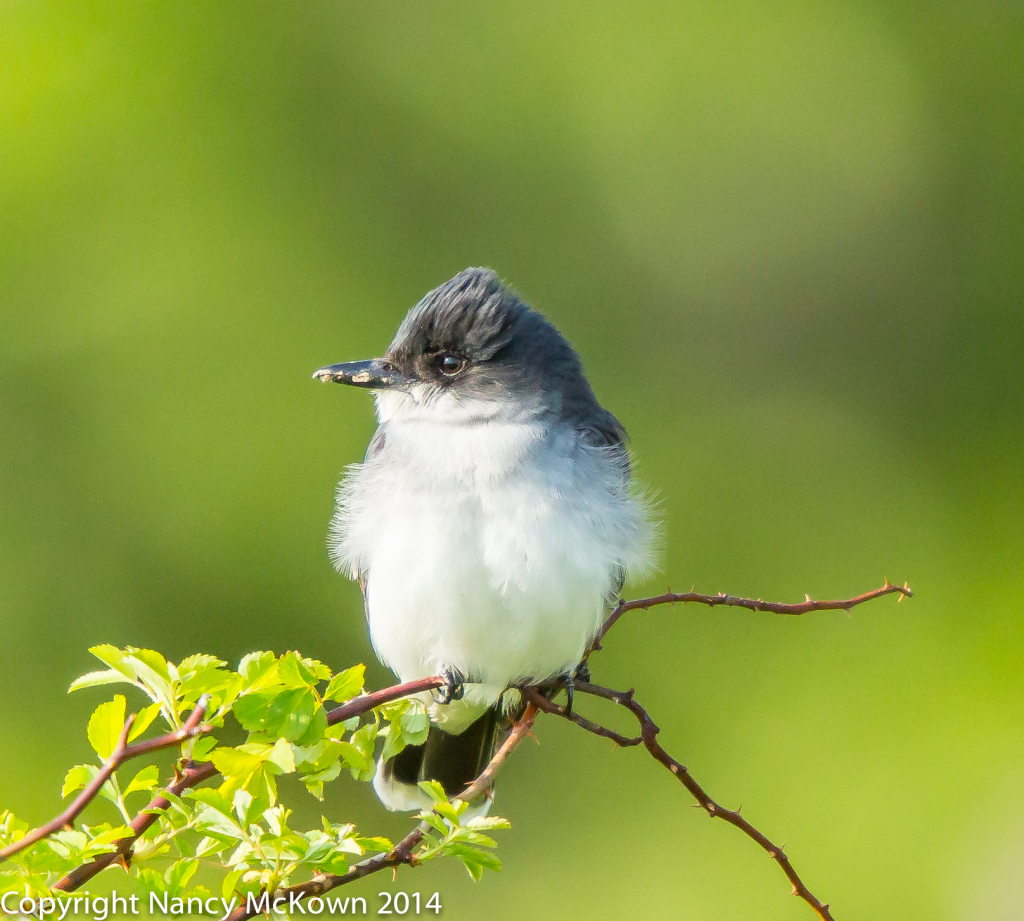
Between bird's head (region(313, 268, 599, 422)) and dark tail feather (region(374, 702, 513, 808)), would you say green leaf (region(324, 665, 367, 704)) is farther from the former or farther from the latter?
dark tail feather (region(374, 702, 513, 808))

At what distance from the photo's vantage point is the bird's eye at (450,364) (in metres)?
3.71

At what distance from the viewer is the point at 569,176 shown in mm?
9281

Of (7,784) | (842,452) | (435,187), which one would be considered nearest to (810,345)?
(842,452)

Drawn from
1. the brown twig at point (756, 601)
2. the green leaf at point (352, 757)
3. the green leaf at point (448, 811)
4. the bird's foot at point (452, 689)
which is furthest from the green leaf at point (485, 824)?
the bird's foot at point (452, 689)

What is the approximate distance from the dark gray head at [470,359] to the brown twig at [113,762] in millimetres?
2030

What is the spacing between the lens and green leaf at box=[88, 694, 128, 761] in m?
1.68

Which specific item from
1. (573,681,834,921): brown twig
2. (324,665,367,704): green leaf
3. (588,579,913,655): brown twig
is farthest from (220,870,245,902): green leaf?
(588,579,913,655): brown twig

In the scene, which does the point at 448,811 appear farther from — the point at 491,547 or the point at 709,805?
the point at 491,547

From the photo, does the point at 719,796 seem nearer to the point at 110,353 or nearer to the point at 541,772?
the point at 541,772

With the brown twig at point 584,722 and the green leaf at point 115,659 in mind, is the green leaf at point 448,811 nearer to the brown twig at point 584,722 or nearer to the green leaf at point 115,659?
the brown twig at point 584,722

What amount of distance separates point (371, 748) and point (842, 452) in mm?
7743

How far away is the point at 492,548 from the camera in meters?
3.34

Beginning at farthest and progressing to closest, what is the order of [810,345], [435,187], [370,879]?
[810,345] → [435,187] → [370,879]

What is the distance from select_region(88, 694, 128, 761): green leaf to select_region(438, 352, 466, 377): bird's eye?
211cm
